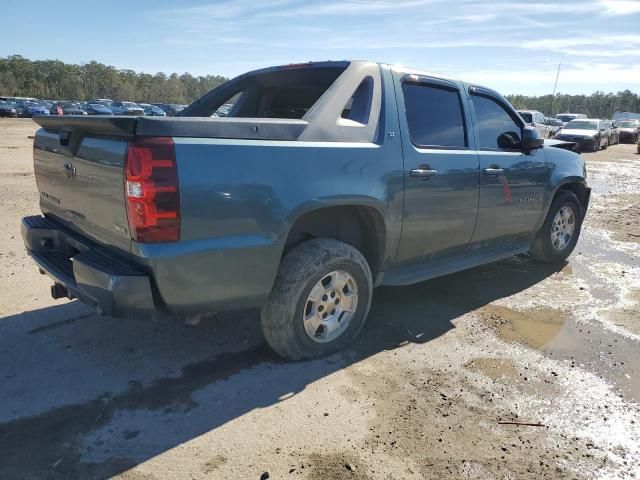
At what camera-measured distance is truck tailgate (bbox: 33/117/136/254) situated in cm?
269

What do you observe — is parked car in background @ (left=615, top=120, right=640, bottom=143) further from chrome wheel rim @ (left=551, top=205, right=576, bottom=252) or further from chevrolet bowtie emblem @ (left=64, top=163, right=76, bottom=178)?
chevrolet bowtie emblem @ (left=64, top=163, right=76, bottom=178)

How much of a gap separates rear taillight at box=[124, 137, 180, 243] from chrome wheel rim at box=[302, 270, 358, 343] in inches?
43.8

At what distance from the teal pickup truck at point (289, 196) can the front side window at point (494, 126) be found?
0.02 meters

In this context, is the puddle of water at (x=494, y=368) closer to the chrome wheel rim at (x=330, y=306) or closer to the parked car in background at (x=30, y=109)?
the chrome wheel rim at (x=330, y=306)

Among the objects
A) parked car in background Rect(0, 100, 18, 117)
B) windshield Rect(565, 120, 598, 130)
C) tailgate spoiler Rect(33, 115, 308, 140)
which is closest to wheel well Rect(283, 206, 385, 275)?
tailgate spoiler Rect(33, 115, 308, 140)

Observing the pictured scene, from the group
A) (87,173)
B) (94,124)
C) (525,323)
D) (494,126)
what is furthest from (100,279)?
(494,126)

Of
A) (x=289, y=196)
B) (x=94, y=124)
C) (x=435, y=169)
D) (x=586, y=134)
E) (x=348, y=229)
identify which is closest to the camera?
(x=94, y=124)

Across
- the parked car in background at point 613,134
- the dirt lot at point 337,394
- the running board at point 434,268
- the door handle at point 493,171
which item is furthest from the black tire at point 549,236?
the parked car in background at point 613,134

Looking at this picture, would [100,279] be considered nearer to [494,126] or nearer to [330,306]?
[330,306]

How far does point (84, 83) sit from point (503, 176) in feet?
327


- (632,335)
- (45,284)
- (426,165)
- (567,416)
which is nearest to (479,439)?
(567,416)

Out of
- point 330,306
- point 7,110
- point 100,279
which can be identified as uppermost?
point 7,110

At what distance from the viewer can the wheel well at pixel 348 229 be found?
3.45 meters

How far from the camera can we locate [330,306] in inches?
139
